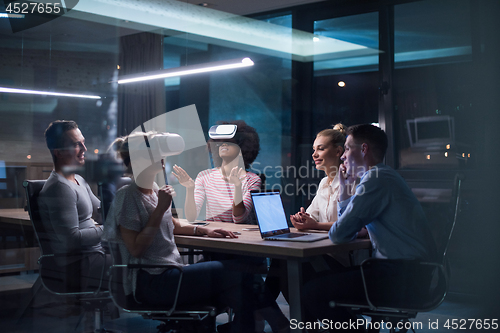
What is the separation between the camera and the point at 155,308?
82.2 inches

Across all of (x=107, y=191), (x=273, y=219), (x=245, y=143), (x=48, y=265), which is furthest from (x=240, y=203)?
(x=48, y=265)

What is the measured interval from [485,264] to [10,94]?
12.4 feet

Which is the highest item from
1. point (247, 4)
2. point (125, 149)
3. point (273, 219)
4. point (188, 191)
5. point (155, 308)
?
point (247, 4)

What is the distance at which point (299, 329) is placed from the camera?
6.67 ft

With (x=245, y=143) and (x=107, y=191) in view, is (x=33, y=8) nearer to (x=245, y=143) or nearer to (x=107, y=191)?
(x=107, y=191)

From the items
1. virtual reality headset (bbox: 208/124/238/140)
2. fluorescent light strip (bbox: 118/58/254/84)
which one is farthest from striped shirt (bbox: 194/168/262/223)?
fluorescent light strip (bbox: 118/58/254/84)

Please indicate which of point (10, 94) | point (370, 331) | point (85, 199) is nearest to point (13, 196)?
point (85, 199)

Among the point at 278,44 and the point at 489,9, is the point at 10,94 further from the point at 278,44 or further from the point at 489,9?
the point at 489,9

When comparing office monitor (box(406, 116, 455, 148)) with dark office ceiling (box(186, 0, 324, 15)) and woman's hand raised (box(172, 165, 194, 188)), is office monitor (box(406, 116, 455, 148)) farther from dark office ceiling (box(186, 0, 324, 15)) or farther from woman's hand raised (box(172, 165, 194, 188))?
woman's hand raised (box(172, 165, 194, 188))

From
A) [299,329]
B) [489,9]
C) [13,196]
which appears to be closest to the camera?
[299,329]

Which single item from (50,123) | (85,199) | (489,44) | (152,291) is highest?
(489,44)

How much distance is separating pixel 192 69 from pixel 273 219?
6.24 feet

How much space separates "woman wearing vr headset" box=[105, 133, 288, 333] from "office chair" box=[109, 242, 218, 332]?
30mm

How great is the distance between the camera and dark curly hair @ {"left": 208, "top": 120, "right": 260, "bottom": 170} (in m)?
3.48
